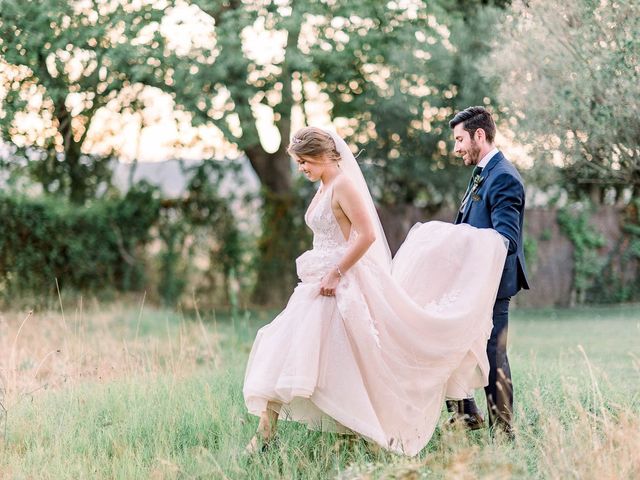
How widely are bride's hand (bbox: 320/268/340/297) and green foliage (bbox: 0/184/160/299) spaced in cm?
840

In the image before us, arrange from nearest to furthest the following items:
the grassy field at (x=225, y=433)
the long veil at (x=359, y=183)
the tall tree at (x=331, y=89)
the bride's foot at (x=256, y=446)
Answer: the grassy field at (x=225, y=433)
the bride's foot at (x=256, y=446)
the long veil at (x=359, y=183)
the tall tree at (x=331, y=89)

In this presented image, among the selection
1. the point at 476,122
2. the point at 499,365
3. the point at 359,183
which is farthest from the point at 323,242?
the point at 499,365

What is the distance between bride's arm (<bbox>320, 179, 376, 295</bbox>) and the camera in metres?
4.64

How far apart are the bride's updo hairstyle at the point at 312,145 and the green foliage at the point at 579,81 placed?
3803 millimetres

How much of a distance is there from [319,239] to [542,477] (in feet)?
6.00

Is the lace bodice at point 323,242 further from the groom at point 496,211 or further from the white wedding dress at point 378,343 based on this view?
the groom at point 496,211

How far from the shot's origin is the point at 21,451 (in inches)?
200

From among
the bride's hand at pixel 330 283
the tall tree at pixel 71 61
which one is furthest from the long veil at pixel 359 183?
the tall tree at pixel 71 61

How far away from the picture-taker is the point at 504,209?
491cm

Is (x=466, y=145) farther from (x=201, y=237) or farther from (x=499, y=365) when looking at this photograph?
(x=201, y=237)

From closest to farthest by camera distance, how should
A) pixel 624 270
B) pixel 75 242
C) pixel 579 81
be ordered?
pixel 579 81
pixel 75 242
pixel 624 270

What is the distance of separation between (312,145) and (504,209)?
1226 millimetres

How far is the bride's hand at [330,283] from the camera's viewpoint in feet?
15.5

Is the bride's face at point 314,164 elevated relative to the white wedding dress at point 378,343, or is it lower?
elevated
